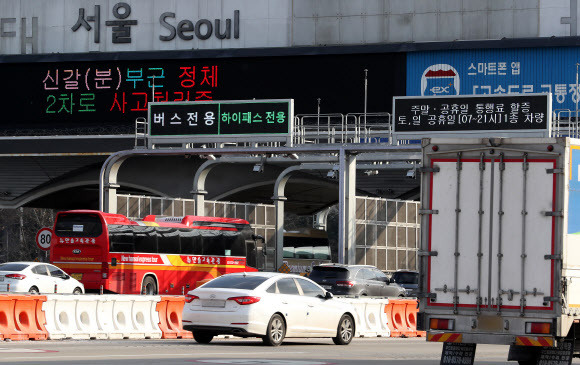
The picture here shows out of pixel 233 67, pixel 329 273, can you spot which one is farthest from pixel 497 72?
pixel 329 273

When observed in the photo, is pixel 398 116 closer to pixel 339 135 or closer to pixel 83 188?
pixel 339 135

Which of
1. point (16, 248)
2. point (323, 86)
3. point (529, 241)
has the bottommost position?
point (16, 248)

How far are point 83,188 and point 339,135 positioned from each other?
1849 cm

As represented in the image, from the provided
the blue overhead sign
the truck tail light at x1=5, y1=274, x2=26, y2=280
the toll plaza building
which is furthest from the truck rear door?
the blue overhead sign

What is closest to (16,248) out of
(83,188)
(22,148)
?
(83,188)

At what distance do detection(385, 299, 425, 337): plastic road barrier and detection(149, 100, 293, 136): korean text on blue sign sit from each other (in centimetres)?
1317

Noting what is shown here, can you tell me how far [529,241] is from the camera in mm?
15336

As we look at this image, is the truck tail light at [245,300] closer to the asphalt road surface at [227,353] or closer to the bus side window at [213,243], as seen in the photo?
the asphalt road surface at [227,353]

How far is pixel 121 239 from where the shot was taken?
3928cm

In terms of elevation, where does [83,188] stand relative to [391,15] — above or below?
below

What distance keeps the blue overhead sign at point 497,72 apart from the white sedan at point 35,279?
2023 centimetres

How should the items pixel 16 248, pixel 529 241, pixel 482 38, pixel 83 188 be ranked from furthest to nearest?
pixel 16 248 → pixel 83 188 → pixel 482 38 → pixel 529 241

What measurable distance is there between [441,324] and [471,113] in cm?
2578

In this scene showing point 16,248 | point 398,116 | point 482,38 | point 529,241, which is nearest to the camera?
point 529,241
